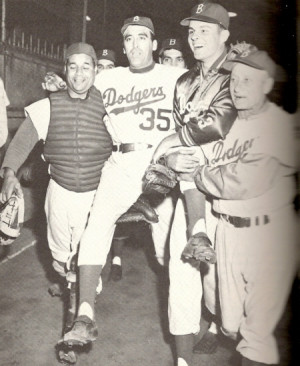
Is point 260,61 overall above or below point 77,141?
above

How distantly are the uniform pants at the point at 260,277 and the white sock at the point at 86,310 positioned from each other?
82 centimetres

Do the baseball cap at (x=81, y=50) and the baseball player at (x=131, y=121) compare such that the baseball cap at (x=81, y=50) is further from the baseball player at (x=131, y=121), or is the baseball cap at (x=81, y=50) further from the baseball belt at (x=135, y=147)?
the baseball belt at (x=135, y=147)

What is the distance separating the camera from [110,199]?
287 cm

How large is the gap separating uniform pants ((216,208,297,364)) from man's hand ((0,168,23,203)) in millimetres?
1527

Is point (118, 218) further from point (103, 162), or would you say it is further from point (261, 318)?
point (261, 318)

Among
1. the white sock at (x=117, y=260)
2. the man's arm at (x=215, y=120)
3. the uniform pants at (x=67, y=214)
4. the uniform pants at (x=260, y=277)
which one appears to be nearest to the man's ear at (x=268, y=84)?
the man's arm at (x=215, y=120)

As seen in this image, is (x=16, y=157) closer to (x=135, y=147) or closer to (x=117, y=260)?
(x=135, y=147)

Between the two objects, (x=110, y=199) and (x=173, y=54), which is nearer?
(x=110, y=199)

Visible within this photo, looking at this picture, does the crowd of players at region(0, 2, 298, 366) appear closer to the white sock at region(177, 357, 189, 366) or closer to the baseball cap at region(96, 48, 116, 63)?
the white sock at region(177, 357, 189, 366)

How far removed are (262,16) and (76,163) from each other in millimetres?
1744

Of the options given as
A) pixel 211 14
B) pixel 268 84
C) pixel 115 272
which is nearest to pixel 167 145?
pixel 268 84

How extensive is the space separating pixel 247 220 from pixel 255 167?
332 millimetres

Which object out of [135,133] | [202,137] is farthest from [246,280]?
[135,133]

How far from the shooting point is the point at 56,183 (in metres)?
3.38
